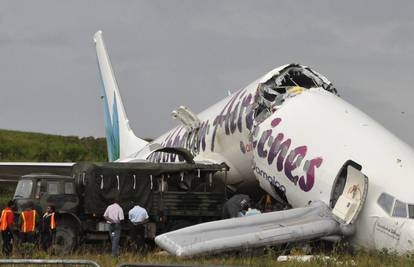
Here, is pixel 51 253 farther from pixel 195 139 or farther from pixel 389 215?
pixel 195 139

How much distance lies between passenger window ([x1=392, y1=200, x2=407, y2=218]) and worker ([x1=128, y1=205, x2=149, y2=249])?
6.06 meters

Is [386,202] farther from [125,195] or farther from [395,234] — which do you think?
[125,195]

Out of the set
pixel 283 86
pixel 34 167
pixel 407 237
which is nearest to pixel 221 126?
pixel 283 86

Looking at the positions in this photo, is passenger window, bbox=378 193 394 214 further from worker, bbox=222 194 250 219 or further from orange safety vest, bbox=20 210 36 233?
orange safety vest, bbox=20 210 36 233

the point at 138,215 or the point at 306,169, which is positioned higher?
the point at 306,169

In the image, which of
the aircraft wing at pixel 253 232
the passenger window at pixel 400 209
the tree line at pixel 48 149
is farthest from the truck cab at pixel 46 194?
the tree line at pixel 48 149

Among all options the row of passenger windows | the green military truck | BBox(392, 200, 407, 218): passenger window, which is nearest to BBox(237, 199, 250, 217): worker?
the green military truck

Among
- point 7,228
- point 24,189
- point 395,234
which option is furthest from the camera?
point 24,189

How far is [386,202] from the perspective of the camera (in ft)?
49.5

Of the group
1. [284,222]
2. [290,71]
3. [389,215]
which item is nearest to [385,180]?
[389,215]

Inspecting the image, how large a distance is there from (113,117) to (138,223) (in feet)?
61.6

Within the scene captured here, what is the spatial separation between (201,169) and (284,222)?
16.1 ft

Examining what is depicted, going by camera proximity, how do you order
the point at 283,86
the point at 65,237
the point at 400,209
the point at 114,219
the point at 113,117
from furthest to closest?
1. the point at 113,117
2. the point at 283,86
3. the point at 65,237
4. the point at 114,219
5. the point at 400,209

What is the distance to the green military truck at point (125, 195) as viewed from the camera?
61.8 feet
